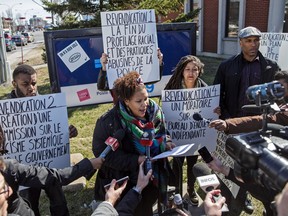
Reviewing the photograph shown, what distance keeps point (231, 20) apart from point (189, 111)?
12653mm

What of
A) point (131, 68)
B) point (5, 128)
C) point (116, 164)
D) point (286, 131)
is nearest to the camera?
point (286, 131)

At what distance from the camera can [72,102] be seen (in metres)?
4.32

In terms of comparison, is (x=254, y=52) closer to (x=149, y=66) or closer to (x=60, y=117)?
(x=149, y=66)

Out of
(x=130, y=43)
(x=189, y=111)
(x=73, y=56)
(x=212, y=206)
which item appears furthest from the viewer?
(x=73, y=56)

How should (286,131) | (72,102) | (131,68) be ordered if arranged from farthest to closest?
(72,102)
(131,68)
(286,131)

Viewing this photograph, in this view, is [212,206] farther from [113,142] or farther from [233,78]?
[233,78]

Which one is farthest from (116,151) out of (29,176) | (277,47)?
(277,47)

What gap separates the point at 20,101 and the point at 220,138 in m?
2.03

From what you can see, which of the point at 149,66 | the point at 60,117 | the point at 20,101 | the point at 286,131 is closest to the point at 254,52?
the point at 149,66

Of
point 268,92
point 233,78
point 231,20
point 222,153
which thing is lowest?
point 222,153

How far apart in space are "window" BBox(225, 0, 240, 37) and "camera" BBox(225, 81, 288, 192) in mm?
13581

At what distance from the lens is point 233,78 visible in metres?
3.30

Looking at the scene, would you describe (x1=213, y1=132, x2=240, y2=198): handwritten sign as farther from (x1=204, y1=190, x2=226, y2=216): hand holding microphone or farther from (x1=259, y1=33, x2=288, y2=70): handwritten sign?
(x1=259, y1=33, x2=288, y2=70): handwritten sign

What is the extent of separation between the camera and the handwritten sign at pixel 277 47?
4.76 metres
